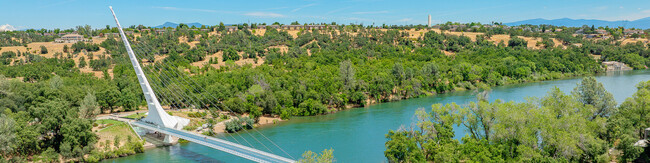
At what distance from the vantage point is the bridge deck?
29341 mm

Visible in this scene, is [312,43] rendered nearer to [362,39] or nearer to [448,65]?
[362,39]

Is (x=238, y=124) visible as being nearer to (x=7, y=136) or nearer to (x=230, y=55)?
(x=7, y=136)

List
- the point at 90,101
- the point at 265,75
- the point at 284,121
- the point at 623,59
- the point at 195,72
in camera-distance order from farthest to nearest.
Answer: the point at 623,59
the point at 195,72
the point at 265,75
the point at 284,121
the point at 90,101

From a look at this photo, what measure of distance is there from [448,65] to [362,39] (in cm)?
2783

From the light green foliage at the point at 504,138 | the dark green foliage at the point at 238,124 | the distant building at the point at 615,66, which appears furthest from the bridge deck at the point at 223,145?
the distant building at the point at 615,66

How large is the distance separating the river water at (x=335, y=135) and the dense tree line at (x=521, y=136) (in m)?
4.61

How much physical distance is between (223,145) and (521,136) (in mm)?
20272

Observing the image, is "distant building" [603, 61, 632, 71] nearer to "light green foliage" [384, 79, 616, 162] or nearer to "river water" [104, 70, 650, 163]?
"river water" [104, 70, 650, 163]

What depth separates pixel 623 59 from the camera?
93.3 metres

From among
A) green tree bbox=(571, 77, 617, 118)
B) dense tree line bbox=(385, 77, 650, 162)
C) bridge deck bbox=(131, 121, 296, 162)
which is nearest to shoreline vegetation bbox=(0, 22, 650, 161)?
bridge deck bbox=(131, 121, 296, 162)

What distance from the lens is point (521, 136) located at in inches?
1064

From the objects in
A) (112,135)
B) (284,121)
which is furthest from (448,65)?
(112,135)

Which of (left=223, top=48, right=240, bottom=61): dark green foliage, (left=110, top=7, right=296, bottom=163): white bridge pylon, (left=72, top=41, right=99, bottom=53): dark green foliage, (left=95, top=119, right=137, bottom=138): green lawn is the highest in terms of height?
(left=72, top=41, right=99, bottom=53): dark green foliage

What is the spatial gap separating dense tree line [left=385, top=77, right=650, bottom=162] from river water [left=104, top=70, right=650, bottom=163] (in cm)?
461
